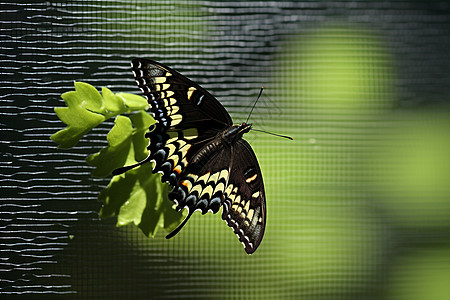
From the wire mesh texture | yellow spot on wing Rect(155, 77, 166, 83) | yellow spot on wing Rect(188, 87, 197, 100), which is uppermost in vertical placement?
yellow spot on wing Rect(155, 77, 166, 83)

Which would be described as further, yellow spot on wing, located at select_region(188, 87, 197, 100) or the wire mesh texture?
the wire mesh texture

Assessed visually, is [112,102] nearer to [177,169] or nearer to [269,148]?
[177,169]

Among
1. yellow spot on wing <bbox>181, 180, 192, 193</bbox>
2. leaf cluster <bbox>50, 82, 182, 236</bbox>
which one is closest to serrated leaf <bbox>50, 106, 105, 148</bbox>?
leaf cluster <bbox>50, 82, 182, 236</bbox>

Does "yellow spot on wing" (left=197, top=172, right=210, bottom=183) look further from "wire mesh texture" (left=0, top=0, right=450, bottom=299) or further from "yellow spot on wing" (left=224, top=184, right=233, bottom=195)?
"wire mesh texture" (left=0, top=0, right=450, bottom=299)

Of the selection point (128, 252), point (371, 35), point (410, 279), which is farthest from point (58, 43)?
point (410, 279)

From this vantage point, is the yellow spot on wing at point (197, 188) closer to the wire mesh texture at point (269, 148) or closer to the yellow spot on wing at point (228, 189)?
the yellow spot on wing at point (228, 189)

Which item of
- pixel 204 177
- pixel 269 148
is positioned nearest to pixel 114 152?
pixel 204 177

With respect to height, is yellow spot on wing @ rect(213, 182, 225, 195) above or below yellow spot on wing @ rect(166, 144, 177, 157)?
below
